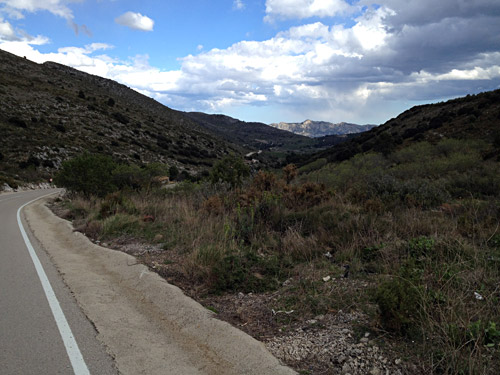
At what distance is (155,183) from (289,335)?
18343mm

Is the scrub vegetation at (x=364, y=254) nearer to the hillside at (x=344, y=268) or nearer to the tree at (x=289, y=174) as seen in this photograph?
the hillside at (x=344, y=268)

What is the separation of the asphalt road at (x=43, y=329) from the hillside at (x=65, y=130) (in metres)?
33.8

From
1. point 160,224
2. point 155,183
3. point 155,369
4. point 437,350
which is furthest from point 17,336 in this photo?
point 155,183

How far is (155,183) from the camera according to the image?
2123 cm

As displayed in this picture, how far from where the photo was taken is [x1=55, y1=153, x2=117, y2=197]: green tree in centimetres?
1892

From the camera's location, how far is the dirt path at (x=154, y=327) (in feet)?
12.0

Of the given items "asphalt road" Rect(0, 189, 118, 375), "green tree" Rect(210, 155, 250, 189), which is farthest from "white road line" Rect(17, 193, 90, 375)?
"green tree" Rect(210, 155, 250, 189)

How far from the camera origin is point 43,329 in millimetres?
4441

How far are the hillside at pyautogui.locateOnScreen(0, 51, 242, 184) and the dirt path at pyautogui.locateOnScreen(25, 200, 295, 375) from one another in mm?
34642

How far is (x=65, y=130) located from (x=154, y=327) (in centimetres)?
4995

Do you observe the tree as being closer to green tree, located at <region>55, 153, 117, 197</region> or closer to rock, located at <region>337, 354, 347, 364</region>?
green tree, located at <region>55, 153, 117, 197</region>

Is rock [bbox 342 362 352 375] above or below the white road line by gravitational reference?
below

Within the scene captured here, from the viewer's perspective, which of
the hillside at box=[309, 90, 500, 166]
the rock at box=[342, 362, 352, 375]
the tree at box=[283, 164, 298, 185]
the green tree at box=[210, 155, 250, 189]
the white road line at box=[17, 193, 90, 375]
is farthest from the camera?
the hillside at box=[309, 90, 500, 166]

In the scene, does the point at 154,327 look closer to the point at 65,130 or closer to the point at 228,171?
the point at 228,171
